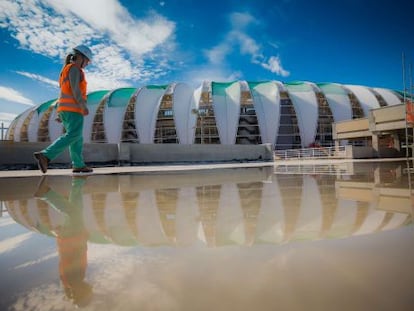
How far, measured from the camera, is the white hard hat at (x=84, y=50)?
18.4 ft

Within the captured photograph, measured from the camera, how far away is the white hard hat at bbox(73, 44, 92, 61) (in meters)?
5.61

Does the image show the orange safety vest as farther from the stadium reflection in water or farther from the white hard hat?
the stadium reflection in water

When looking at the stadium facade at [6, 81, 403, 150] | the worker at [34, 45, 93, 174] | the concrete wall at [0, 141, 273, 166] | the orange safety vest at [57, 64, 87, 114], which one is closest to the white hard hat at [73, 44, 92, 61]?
the worker at [34, 45, 93, 174]

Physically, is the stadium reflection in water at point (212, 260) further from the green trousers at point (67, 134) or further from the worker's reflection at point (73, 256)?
the green trousers at point (67, 134)

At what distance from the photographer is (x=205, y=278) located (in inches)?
34.6

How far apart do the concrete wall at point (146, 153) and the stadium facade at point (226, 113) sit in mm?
14919

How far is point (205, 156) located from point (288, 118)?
83.2ft

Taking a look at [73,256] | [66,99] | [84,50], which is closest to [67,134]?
[66,99]

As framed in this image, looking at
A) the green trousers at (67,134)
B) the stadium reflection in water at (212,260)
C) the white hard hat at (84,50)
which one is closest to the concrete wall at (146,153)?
the green trousers at (67,134)

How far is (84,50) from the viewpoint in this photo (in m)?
5.69

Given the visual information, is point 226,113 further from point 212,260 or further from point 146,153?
point 212,260

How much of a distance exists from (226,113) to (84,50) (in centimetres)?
2852

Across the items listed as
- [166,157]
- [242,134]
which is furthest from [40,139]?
[166,157]

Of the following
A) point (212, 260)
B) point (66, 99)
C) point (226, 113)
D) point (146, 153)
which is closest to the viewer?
point (212, 260)
